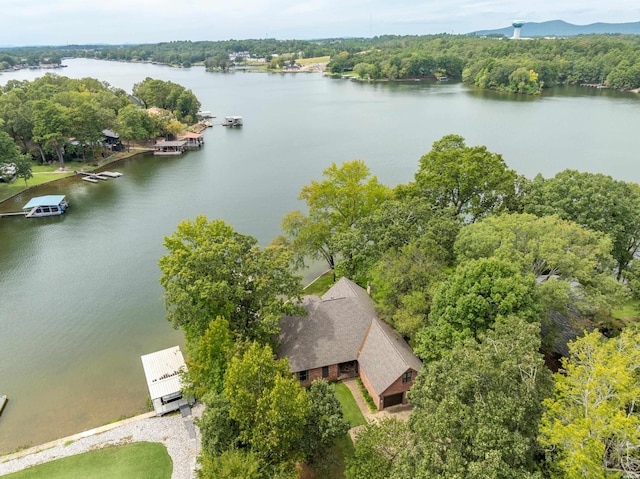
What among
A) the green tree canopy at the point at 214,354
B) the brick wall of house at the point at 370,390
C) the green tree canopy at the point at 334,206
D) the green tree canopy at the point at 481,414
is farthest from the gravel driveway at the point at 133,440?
the green tree canopy at the point at 334,206

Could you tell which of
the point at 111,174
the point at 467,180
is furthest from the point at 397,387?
the point at 111,174

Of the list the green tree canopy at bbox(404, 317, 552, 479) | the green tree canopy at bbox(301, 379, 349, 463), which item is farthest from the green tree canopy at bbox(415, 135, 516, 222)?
the green tree canopy at bbox(301, 379, 349, 463)

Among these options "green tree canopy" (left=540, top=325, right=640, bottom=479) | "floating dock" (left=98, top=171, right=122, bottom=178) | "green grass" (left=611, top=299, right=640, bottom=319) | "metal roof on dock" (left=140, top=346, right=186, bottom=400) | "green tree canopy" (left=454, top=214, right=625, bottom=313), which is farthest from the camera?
"floating dock" (left=98, top=171, right=122, bottom=178)

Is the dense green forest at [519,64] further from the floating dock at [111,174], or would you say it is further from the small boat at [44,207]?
the small boat at [44,207]

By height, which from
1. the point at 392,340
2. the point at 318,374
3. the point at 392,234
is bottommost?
the point at 318,374

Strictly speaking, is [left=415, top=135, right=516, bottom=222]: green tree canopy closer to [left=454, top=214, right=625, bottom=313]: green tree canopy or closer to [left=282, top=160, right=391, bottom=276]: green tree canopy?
[left=282, top=160, right=391, bottom=276]: green tree canopy

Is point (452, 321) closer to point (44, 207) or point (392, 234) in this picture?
point (392, 234)
